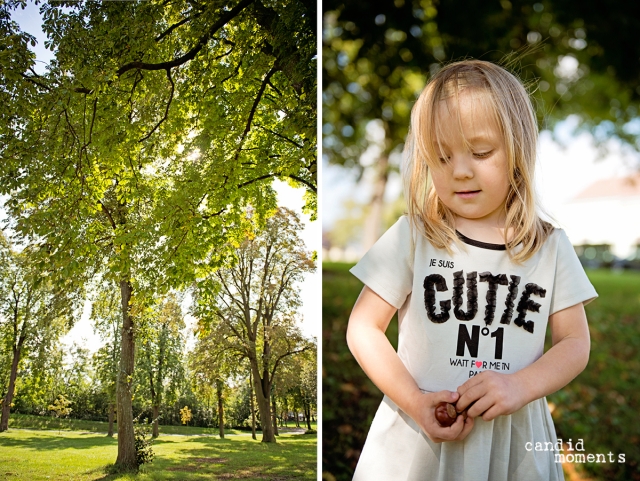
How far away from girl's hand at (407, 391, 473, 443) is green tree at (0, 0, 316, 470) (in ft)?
3.80

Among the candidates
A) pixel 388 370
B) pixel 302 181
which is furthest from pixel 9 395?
pixel 388 370

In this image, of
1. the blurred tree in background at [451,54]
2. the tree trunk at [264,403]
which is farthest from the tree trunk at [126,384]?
the blurred tree in background at [451,54]

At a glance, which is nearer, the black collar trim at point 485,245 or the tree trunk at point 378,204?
the black collar trim at point 485,245

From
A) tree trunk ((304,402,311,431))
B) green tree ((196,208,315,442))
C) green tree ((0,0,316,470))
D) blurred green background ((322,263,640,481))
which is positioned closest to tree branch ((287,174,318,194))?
green tree ((0,0,316,470))

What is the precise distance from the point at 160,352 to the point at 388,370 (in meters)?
1.09

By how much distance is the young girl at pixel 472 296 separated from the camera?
3.96ft

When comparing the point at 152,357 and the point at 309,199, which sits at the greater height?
the point at 309,199

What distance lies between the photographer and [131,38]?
6.93ft

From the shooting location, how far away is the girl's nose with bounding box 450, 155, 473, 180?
4.04 ft

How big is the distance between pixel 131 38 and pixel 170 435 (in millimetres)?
1469

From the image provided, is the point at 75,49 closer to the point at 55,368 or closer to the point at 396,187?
the point at 55,368

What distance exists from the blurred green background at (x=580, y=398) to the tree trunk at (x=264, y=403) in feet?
1.17

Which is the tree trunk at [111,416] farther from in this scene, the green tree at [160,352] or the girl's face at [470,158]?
the girl's face at [470,158]

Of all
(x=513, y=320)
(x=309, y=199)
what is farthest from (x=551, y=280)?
(x=309, y=199)
